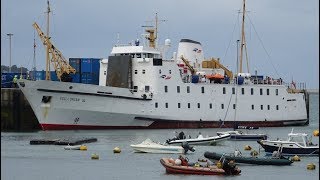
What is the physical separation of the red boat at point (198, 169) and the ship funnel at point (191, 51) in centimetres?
4101

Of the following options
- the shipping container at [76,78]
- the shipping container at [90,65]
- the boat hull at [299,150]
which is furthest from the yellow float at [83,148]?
the shipping container at [90,65]

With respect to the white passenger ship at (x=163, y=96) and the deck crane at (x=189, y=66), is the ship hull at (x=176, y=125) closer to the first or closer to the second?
the white passenger ship at (x=163, y=96)

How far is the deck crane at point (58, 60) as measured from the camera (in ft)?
216

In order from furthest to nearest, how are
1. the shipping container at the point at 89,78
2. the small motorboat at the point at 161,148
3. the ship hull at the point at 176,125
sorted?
the shipping container at the point at 89,78
the ship hull at the point at 176,125
the small motorboat at the point at 161,148

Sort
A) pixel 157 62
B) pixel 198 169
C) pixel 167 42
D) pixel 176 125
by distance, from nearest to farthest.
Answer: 1. pixel 198 169
2. pixel 157 62
3. pixel 176 125
4. pixel 167 42

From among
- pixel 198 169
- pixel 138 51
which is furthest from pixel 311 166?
pixel 138 51

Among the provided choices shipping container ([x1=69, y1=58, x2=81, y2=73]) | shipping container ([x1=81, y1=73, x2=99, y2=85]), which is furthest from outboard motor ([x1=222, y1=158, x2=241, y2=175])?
shipping container ([x1=81, y1=73, x2=99, y2=85])

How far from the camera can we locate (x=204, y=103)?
68875mm

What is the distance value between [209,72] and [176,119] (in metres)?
8.46

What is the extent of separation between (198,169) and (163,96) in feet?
112

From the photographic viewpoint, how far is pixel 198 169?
31766mm

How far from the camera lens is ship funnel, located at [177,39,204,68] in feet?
241

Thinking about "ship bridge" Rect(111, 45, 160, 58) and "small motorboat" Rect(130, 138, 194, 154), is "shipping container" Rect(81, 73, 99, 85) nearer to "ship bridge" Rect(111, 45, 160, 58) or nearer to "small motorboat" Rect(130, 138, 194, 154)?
"ship bridge" Rect(111, 45, 160, 58)

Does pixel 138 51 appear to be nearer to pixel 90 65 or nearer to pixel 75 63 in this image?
pixel 75 63
